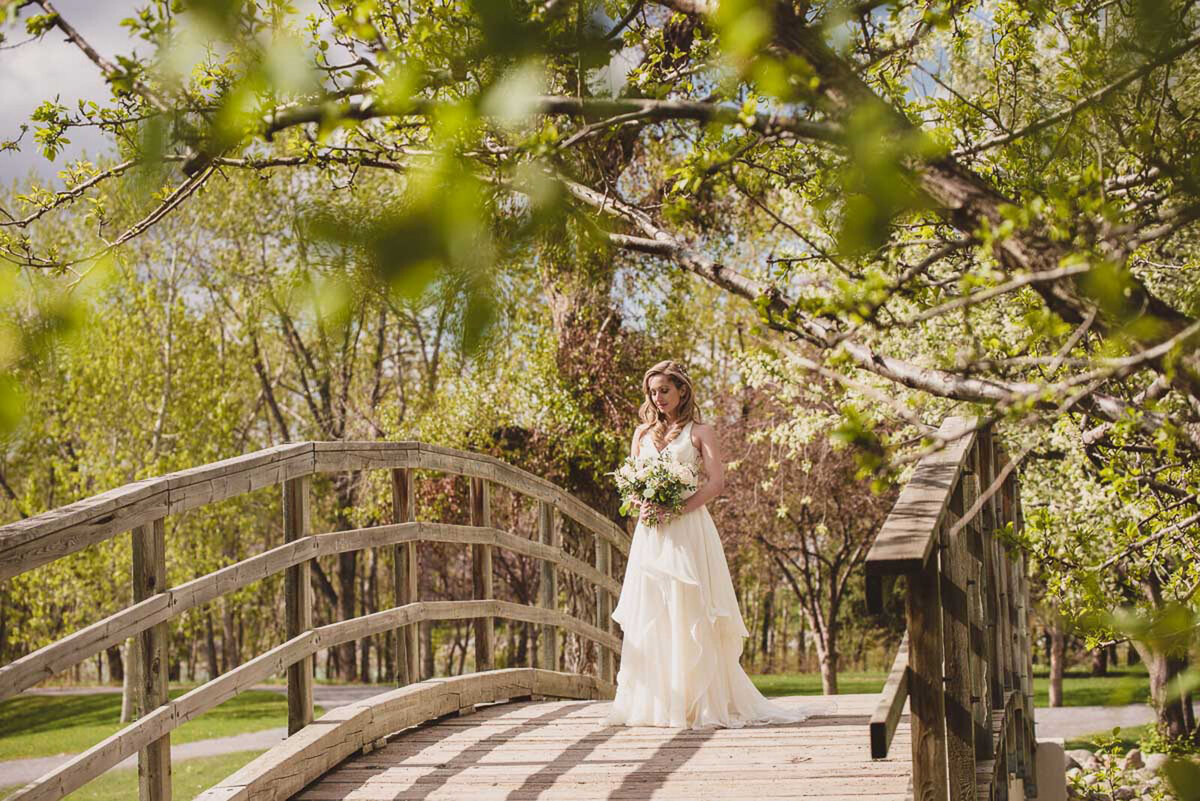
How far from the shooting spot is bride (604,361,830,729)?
5.60m

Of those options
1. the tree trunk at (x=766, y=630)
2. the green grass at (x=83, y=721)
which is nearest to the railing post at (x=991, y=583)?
the green grass at (x=83, y=721)

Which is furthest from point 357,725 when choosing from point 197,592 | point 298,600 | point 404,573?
point 197,592

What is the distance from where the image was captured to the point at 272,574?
161 inches

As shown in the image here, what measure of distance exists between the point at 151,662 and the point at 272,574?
0.63 metres

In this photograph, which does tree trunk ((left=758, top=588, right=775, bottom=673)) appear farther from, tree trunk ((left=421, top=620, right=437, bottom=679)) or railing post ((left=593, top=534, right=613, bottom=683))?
railing post ((left=593, top=534, right=613, bottom=683))

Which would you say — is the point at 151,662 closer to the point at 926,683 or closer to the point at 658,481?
the point at 926,683

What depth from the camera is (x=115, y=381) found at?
1723cm

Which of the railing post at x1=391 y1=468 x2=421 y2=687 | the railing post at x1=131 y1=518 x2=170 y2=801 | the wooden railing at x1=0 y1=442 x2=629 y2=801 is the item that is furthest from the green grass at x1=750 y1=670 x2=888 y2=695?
the railing post at x1=131 y1=518 x2=170 y2=801

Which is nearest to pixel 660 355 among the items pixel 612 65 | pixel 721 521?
pixel 721 521

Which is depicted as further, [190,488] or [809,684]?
[809,684]

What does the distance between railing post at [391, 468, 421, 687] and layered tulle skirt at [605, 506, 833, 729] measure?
3.37ft

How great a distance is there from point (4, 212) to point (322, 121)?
1001mm

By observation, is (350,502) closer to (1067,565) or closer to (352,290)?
(1067,565)

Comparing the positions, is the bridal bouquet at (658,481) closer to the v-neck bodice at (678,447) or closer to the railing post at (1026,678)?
the v-neck bodice at (678,447)
